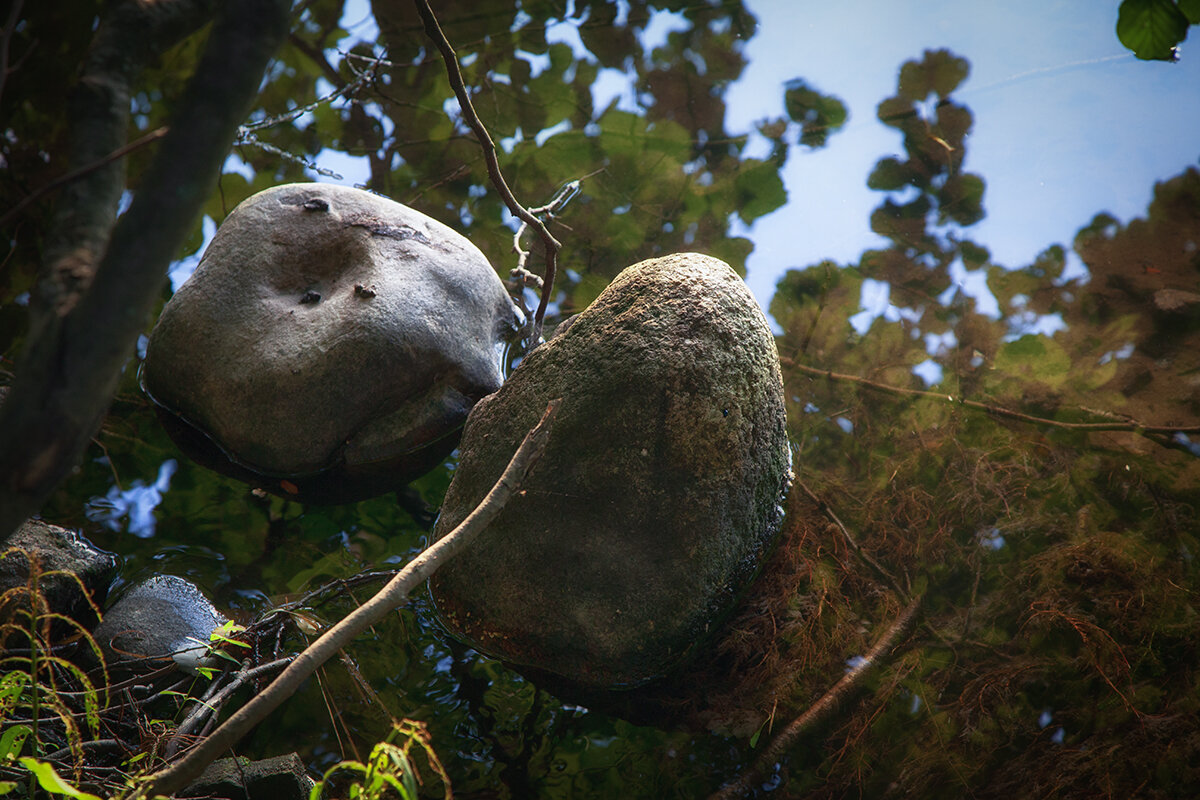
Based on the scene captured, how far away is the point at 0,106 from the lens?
9.24 feet

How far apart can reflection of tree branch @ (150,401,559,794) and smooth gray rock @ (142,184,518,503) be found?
2.84ft

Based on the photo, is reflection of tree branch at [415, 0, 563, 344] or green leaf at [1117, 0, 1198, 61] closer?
green leaf at [1117, 0, 1198, 61]

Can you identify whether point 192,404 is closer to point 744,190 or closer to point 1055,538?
point 744,190

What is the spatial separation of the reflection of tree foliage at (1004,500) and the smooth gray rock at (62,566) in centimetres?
216

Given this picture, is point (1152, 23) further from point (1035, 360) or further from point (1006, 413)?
point (1035, 360)

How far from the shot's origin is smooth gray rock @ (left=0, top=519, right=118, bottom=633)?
212 centimetres

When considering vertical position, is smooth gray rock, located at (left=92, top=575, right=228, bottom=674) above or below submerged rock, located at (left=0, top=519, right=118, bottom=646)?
below

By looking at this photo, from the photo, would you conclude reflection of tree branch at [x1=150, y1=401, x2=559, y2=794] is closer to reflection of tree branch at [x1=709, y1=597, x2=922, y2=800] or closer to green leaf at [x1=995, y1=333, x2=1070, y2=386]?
reflection of tree branch at [x1=709, y1=597, x2=922, y2=800]

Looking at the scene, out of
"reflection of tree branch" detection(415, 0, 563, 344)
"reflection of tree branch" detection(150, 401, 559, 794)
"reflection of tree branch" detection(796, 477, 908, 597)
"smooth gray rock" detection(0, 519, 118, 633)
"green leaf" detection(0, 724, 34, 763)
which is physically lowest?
"reflection of tree branch" detection(796, 477, 908, 597)

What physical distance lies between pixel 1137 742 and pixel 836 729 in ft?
2.54

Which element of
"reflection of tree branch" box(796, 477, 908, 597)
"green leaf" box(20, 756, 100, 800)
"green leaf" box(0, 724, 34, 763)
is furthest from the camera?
"reflection of tree branch" box(796, 477, 908, 597)

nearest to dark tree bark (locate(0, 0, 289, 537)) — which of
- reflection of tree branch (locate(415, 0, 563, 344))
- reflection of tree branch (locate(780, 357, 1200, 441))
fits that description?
reflection of tree branch (locate(415, 0, 563, 344))

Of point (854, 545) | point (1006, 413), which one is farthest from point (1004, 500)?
point (854, 545)

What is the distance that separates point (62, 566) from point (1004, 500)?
3.12m
